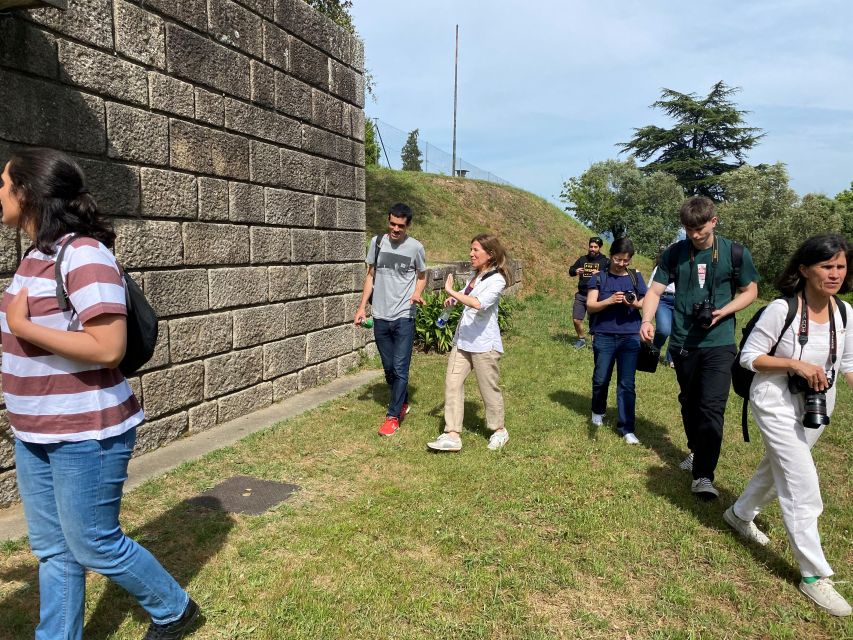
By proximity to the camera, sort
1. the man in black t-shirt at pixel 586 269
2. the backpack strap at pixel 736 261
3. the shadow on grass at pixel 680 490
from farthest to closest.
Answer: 1. the man in black t-shirt at pixel 586 269
2. the backpack strap at pixel 736 261
3. the shadow on grass at pixel 680 490

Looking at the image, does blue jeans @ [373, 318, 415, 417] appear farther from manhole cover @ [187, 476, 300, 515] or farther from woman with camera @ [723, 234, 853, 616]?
woman with camera @ [723, 234, 853, 616]

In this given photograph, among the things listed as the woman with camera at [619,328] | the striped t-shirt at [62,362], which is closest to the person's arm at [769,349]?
the woman with camera at [619,328]

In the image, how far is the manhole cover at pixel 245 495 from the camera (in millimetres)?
3930

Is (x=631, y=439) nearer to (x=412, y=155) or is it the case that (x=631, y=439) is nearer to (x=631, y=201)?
(x=412, y=155)

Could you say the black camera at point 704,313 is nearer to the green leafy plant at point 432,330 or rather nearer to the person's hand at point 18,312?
the person's hand at point 18,312

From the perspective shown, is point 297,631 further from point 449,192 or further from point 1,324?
point 449,192

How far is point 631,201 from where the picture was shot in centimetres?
5038

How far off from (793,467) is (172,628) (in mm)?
3021

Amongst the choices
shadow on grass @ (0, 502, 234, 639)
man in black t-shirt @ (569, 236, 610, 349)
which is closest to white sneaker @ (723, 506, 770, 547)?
shadow on grass @ (0, 502, 234, 639)

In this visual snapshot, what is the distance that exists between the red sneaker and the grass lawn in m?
0.15

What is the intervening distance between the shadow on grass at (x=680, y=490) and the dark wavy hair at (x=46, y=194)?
380cm

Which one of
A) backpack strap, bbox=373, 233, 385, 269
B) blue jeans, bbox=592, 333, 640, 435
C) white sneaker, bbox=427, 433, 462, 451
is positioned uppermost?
backpack strap, bbox=373, 233, 385, 269

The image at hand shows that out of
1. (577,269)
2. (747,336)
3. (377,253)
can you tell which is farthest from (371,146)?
(747,336)

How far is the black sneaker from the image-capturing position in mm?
2479
